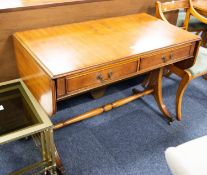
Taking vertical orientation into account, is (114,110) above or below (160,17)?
below

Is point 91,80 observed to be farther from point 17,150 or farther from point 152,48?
point 17,150

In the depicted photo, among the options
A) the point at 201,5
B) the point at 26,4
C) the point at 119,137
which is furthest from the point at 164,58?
the point at 201,5

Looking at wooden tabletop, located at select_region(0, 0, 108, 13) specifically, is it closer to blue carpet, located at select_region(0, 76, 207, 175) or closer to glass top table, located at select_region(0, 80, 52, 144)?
glass top table, located at select_region(0, 80, 52, 144)

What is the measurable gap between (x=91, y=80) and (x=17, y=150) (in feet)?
2.64

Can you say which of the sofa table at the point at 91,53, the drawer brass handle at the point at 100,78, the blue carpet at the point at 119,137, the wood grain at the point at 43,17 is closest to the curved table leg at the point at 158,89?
the blue carpet at the point at 119,137

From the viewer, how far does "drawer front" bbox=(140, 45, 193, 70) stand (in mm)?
1347

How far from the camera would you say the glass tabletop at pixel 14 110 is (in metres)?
1.21

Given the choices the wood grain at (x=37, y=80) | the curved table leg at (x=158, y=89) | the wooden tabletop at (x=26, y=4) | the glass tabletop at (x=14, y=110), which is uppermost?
the wooden tabletop at (x=26, y=4)

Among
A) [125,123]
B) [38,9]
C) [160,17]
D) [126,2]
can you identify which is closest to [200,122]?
[125,123]

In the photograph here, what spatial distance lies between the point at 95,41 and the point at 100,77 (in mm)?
246

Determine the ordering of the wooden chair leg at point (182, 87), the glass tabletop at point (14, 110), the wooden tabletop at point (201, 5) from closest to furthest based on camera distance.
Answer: the glass tabletop at point (14, 110) < the wooden chair leg at point (182, 87) < the wooden tabletop at point (201, 5)

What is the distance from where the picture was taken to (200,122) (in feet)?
6.43

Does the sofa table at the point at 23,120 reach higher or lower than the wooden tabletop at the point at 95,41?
lower

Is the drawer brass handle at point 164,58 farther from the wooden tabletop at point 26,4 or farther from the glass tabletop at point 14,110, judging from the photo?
the glass tabletop at point 14,110
